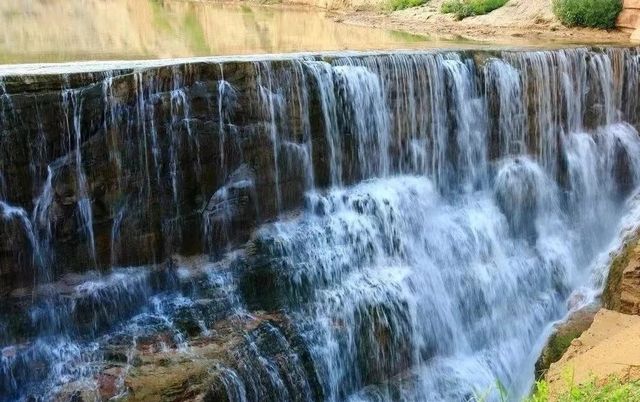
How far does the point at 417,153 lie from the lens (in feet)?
38.5

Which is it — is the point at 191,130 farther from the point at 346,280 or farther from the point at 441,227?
the point at 441,227

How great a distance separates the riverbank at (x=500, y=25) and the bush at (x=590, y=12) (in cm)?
22

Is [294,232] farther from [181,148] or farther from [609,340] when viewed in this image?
[609,340]

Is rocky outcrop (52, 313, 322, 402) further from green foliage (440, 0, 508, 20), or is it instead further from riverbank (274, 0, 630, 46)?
green foliage (440, 0, 508, 20)

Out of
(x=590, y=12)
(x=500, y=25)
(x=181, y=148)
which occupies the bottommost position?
(x=181, y=148)

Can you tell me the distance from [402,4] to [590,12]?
9.14 m

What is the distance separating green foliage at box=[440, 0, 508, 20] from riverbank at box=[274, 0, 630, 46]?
0.25 m

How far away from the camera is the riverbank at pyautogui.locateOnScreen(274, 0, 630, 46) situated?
2034 centimetres

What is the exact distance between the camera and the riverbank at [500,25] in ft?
66.7

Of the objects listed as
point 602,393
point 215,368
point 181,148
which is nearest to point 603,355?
point 602,393

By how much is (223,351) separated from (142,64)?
3.80 m

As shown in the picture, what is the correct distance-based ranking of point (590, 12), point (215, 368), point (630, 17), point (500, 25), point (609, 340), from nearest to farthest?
point (609, 340), point (215, 368), point (630, 17), point (590, 12), point (500, 25)

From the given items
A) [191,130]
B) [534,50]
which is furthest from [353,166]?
[534,50]

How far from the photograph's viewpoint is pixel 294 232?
981cm
